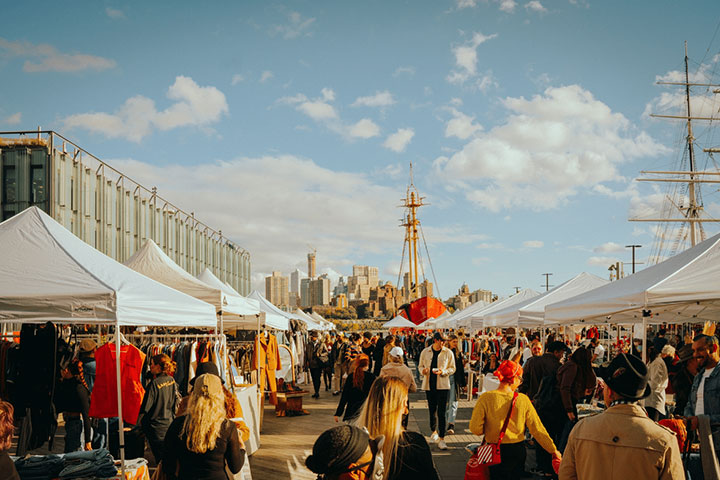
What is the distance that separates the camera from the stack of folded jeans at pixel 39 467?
5.48 metres

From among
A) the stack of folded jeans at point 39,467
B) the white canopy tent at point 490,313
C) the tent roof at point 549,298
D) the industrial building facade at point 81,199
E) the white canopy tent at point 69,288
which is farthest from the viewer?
the industrial building facade at point 81,199

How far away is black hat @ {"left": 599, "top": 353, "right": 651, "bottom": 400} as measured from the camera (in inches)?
129

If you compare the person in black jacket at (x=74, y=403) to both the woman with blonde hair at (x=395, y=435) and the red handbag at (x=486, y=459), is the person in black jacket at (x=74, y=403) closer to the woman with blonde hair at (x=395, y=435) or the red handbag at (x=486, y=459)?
the red handbag at (x=486, y=459)

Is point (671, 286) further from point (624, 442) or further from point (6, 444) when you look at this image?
point (6, 444)

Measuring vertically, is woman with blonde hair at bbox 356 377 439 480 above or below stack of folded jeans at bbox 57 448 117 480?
above

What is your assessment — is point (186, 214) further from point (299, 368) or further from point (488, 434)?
point (488, 434)

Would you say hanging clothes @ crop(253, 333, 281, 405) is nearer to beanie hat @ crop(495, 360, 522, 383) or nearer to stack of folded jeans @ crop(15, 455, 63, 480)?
stack of folded jeans @ crop(15, 455, 63, 480)

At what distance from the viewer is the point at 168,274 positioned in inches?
475

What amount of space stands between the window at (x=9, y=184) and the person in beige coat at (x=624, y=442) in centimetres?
2971

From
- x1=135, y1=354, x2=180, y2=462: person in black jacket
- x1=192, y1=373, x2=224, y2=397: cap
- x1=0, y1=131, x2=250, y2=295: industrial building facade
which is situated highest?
x1=0, y1=131, x2=250, y2=295: industrial building facade

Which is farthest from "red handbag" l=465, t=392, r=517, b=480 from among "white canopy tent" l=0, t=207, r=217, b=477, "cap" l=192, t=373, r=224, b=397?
"white canopy tent" l=0, t=207, r=217, b=477

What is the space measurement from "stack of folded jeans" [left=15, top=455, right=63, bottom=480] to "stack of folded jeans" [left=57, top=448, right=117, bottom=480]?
7cm

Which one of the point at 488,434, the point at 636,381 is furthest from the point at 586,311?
the point at 636,381

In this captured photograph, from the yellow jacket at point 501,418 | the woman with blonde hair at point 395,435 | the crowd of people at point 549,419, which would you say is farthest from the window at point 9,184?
the woman with blonde hair at point 395,435
